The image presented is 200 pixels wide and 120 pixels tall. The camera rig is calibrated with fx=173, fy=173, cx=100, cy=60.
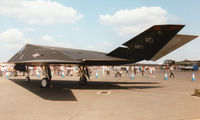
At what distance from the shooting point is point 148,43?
10.8m

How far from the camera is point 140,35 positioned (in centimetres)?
1076

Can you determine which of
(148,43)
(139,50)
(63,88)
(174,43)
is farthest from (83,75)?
(174,43)

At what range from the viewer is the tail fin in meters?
10.2

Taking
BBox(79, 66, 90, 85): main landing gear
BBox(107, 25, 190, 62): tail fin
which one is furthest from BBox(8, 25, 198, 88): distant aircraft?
BBox(79, 66, 90, 85): main landing gear

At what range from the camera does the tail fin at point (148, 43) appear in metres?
10.2

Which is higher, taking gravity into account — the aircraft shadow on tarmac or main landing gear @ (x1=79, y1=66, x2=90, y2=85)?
main landing gear @ (x1=79, y1=66, x2=90, y2=85)

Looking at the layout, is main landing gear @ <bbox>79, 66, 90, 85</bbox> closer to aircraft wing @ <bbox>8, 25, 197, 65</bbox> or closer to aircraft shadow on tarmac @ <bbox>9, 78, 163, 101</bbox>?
aircraft shadow on tarmac @ <bbox>9, 78, 163, 101</bbox>

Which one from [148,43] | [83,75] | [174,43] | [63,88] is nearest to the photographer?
[148,43]

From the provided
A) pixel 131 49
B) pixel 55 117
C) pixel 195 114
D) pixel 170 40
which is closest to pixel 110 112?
pixel 55 117

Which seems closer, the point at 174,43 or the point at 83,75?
the point at 174,43

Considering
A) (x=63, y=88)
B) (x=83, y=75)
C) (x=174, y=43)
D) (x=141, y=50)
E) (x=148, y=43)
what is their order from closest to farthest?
1. (x=148, y=43)
2. (x=141, y=50)
3. (x=174, y=43)
4. (x=63, y=88)
5. (x=83, y=75)

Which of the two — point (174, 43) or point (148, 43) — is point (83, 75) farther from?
point (174, 43)

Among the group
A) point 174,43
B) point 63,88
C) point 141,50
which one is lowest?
point 63,88

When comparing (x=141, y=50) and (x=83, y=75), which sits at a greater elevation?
(x=141, y=50)
